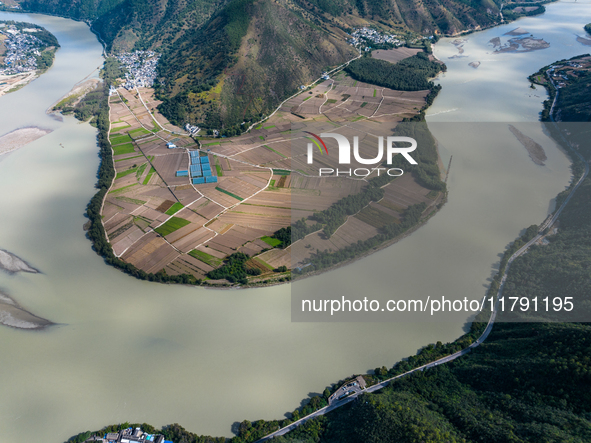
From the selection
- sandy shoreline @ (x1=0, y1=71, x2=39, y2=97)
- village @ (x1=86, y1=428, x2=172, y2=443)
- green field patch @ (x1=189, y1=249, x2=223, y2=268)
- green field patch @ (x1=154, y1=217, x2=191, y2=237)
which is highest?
sandy shoreline @ (x1=0, y1=71, x2=39, y2=97)

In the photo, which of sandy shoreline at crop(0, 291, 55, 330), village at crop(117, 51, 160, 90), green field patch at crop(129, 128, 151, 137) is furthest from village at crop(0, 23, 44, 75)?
sandy shoreline at crop(0, 291, 55, 330)

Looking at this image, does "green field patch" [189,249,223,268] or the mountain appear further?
the mountain

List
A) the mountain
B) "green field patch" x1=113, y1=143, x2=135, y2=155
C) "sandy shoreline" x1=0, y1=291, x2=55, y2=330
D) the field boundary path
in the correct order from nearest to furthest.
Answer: the field boundary path, "sandy shoreline" x1=0, y1=291, x2=55, y2=330, "green field patch" x1=113, y1=143, x2=135, y2=155, the mountain

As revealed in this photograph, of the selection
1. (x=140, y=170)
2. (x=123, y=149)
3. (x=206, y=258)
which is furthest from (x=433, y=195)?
(x=123, y=149)

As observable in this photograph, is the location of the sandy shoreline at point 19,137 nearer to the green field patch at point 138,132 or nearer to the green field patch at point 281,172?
the green field patch at point 138,132

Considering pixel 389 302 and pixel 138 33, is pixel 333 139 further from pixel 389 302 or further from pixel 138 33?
pixel 138 33

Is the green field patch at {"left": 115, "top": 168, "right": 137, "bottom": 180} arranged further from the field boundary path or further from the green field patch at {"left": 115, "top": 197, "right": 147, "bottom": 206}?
the field boundary path

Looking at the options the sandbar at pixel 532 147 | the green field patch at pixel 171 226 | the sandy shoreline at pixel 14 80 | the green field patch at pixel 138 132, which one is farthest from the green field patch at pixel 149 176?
the sandbar at pixel 532 147
